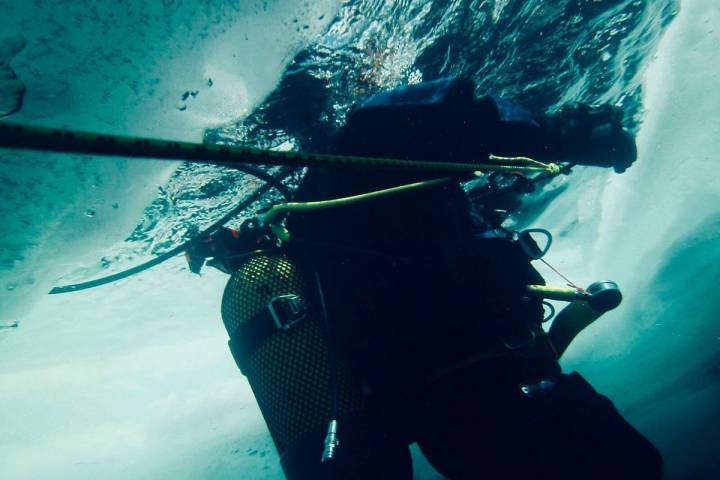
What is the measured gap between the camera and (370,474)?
70.7 inches

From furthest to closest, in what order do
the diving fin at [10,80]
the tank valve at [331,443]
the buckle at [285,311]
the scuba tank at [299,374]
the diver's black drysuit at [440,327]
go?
the diving fin at [10,80], the buckle at [285,311], the scuba tank at [299,374], the diver's black drysuit at [440,327], the tank valve at [331,443]

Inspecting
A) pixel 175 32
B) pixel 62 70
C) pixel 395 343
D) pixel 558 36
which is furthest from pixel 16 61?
pixel 558 36

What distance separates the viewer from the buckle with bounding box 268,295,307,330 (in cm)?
214

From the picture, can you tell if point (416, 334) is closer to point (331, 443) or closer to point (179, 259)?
point (331, 443)

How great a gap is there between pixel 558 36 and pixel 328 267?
7967 millimetres

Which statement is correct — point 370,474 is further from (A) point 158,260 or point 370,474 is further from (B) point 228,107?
(B) point 228,107

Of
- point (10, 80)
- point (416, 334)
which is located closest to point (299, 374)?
point (416, 334)

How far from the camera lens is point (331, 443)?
1739 mm

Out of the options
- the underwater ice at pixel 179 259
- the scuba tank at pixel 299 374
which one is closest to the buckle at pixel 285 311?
the scuba tank at pixel 299 374

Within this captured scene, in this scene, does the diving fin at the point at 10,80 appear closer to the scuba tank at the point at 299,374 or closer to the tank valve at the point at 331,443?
the scuba tank at the point at 299,374

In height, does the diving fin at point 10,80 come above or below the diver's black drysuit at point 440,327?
above

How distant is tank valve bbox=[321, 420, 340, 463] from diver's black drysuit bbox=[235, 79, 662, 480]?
117 mm

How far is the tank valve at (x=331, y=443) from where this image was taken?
1.68 metres

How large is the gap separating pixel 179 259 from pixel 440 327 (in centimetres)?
1195
